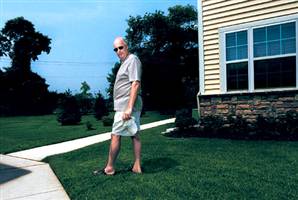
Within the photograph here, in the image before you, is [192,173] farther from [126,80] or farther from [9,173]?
[9,173]

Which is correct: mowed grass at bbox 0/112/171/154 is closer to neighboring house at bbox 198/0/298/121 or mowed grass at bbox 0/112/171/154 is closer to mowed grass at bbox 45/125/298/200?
mowed grass at bbox 45/125/298/200

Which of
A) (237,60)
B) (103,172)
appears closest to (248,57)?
(237,60)

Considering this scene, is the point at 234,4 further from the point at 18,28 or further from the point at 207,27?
the point at 18,28

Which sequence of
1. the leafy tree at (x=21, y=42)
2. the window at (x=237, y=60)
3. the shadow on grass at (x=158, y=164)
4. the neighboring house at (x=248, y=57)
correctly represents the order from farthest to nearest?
the leafy tree at (x=21, y=42) < the window at (x=237, y=60) < the neighboring house at (x=248, y=57) < the shadow on grass at (x=158, y=164)

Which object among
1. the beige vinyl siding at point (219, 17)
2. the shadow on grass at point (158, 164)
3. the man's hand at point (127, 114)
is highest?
the beige vinyl siding at point (219, 17)

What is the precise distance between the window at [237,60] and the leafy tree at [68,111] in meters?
9.91

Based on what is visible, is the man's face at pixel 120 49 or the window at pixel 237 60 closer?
the man's face at pixel 120 49

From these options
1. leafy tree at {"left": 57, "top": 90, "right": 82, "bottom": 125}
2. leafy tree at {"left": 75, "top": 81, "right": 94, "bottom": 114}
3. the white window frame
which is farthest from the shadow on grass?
leafy tree at {"left": 75, "top": 81, "right": 94, "bottom": 114}

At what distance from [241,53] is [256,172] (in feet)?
17.7

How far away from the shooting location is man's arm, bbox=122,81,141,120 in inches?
169

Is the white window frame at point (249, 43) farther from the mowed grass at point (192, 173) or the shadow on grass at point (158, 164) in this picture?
the shadow on grass at point (158, 164)

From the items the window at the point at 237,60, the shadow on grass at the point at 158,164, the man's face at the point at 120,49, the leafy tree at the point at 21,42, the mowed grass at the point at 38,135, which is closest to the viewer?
the man's face at the point at 120,49

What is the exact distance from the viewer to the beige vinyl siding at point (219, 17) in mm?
8633

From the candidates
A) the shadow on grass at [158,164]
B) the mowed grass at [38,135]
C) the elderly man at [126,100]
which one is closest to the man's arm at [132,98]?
the elderly man at [126,100]
